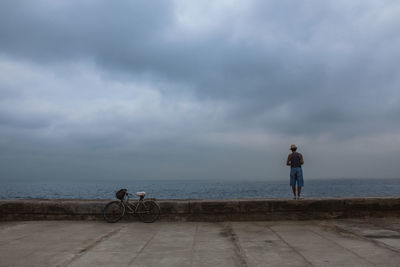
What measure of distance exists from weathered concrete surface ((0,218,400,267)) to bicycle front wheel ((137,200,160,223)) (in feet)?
0.97

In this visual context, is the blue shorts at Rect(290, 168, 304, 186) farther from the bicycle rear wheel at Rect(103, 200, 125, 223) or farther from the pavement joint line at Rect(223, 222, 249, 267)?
the bicycle rear wheel at Rect(103, 200, 125, 223)

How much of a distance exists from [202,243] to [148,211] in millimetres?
2898

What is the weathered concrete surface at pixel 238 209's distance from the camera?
26.6 ft

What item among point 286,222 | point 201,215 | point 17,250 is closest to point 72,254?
point 17,250

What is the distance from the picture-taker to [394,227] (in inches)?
269

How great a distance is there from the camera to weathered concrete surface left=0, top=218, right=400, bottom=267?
445 cm

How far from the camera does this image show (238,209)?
8.16 m

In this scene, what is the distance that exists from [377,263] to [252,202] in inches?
164

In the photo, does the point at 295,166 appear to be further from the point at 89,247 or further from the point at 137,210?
the point at 89,247

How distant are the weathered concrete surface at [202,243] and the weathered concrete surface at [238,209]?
33 cm

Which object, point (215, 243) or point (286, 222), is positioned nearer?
point (215, 243)

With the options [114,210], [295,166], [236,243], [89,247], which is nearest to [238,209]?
[295,166]

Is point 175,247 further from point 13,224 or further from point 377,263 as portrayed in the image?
point 13,224

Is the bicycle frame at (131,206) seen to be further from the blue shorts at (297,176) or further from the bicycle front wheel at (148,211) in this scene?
the blue shorts at (297,176)
